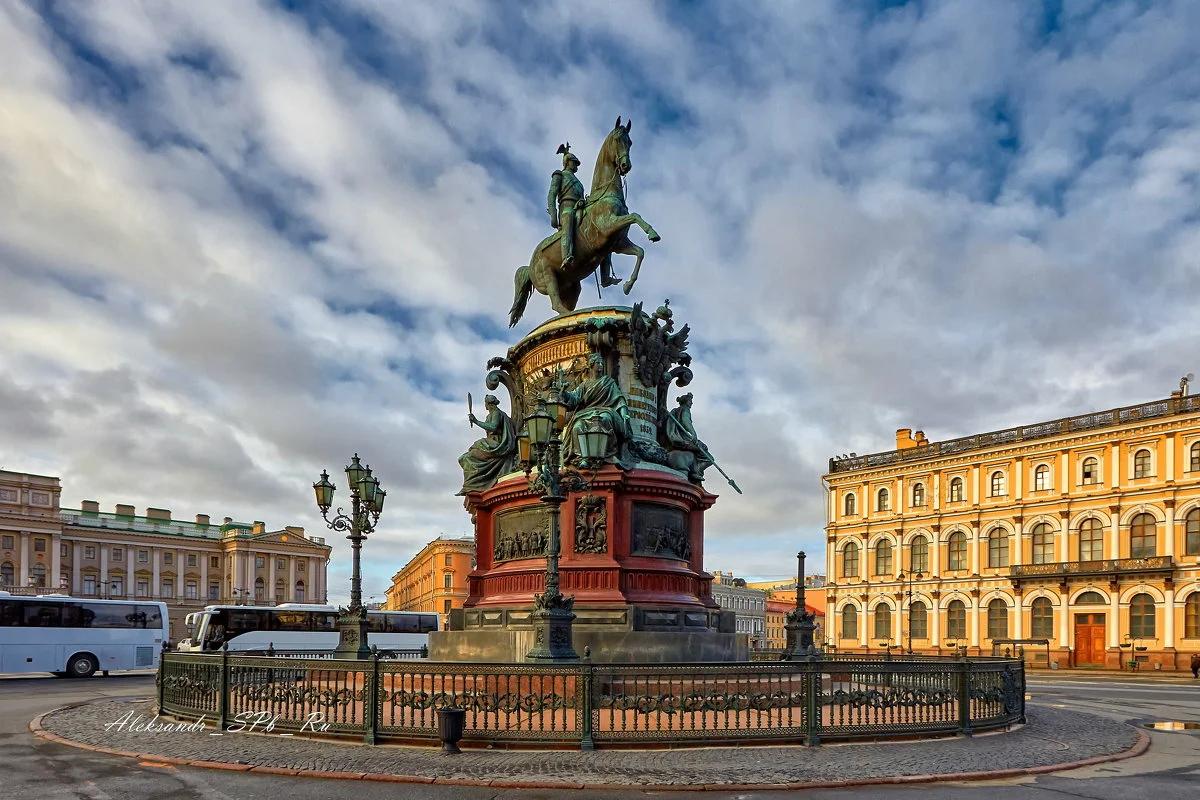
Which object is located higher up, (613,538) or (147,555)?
(613,538)

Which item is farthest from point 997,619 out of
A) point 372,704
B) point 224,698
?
point 372,704

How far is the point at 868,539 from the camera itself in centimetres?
7188

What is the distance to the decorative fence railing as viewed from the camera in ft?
40.4

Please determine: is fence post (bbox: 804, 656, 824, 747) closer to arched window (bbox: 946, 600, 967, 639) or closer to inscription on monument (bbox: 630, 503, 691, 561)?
inscription on monument (bbox: 630, 503, 691, 561)

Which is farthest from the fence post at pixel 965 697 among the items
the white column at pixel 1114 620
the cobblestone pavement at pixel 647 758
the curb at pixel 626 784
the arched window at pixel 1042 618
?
the arched window at pixel 1042 618

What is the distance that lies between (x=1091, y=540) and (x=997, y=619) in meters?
8.34

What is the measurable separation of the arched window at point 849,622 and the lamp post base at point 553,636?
62.4 m

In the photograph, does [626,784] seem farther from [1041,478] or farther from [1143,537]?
[1041,478]

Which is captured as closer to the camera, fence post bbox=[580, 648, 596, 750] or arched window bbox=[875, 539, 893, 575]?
fence post bbox=[580, 648, 596, 750]

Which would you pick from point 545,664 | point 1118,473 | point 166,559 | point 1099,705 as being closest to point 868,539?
point 1118,473

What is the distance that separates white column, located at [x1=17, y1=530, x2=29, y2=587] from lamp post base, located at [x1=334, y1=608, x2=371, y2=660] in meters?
90.0

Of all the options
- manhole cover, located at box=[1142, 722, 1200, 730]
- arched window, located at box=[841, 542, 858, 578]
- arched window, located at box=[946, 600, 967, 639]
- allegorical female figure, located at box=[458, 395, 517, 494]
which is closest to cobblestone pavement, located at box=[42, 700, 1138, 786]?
manhole cover, located at box=[1142, 722, 1200, 730]

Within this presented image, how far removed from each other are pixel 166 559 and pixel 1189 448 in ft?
→ 345

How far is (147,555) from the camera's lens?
109m
